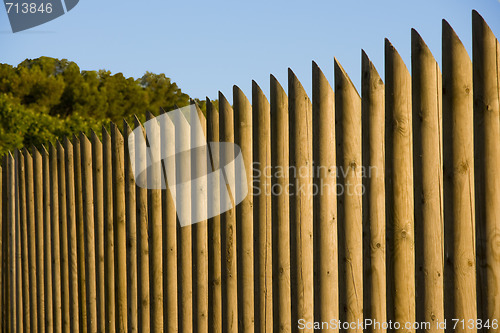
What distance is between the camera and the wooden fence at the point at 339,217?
2.24m

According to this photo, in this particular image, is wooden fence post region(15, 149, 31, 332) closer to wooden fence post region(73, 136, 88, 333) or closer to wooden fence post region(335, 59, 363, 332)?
wooden fence post region(73, 136, 88, 333)

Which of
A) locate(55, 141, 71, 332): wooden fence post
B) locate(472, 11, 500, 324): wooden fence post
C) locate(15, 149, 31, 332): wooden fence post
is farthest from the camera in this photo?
locate(15, 149, 31, 332): wooden fence post

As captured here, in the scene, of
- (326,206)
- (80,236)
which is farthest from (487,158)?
(80,236)

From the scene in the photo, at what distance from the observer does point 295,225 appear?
292cm

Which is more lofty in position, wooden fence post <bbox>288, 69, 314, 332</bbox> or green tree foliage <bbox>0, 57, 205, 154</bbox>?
green tree foliage <bbox>0, 57, 205, 154</bbox>

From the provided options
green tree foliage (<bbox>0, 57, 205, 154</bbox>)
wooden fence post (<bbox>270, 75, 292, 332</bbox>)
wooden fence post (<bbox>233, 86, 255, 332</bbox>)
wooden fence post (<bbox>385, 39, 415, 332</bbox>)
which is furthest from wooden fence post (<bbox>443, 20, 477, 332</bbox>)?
green tree foliage (<bbox>0, 57, 205, 154</bbox>)

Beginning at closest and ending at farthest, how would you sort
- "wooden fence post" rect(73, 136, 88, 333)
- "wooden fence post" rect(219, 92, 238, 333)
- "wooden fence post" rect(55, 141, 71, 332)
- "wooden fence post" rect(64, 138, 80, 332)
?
1. "wooden fence post" rect(219, 92, 238, 333)
2. "wooden fence post" rect(73, 136, 88, 333)
3. "wooden fence post" rect(64, 138, 80, 332)
4. "wooden fence post" rect(55, 141, 71, 332)

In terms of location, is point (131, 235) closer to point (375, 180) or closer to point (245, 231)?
point (245, 231)

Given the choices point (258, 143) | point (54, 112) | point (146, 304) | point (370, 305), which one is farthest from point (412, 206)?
point (54, 112)

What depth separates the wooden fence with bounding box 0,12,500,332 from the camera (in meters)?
2.24

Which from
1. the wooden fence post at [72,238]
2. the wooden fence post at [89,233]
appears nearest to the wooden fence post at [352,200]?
the wooden fence post at [89,233]

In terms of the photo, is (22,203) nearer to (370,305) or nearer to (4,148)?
(370,305)

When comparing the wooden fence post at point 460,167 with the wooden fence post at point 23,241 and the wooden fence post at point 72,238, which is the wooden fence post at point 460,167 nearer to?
the wooden fence post at point 72,238

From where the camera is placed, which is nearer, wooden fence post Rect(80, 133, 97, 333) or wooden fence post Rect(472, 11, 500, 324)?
wooden fence post Rect(472, 11, 500, 324)
